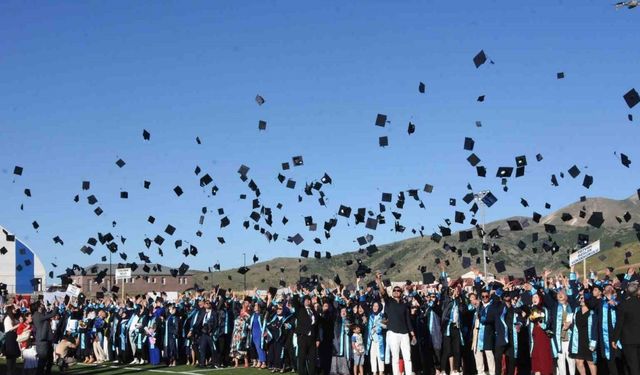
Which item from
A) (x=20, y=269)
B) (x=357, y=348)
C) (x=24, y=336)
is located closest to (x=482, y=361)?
(x=357, y=348)

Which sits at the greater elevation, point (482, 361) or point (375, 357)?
point (375, 357)

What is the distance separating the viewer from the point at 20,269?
277 feet

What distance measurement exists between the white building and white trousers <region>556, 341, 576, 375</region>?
2849 inches

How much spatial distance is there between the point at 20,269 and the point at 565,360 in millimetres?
76288

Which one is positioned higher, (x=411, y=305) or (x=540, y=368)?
(x=411, y=305)

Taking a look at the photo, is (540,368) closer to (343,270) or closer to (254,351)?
(254,351)

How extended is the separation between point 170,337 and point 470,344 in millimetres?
9247

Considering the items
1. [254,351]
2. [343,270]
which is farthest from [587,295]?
[343,270]

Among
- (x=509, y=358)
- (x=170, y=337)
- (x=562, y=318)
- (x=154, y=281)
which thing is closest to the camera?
(x=562, y=318)

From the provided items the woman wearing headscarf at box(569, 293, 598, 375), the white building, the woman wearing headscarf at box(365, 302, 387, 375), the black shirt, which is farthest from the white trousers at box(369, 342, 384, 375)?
the white building

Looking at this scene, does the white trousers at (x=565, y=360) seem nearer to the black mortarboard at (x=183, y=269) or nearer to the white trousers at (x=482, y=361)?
the white trousers at (x=482, y=361)

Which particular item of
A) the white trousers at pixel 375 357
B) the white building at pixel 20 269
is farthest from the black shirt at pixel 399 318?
the white building at pixel 20 269

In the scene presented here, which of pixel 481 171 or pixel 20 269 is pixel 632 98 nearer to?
pixel 481 171

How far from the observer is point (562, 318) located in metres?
16.1
